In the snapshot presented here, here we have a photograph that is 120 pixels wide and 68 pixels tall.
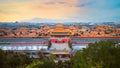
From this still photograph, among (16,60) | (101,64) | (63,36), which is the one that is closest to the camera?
(101,64)

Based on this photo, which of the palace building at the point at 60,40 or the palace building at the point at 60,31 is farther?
the palace building at the point at 60,31

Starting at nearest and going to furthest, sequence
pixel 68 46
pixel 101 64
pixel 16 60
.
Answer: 1. pixel 101 64
2. pixel 16 60
3. pixel 68 46

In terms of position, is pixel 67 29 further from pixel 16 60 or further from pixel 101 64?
pixel 101 64

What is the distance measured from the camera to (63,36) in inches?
760

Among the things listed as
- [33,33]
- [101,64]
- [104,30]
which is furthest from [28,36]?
[101,64]

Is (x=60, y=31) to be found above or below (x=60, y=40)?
above

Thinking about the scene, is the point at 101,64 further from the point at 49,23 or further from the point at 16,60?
the point at 49,23

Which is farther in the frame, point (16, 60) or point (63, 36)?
point (63, 36)

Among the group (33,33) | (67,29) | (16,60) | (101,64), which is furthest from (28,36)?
(101,64)

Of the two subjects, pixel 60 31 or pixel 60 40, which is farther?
pixel 60 31

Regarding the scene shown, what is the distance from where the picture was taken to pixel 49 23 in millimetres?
21609

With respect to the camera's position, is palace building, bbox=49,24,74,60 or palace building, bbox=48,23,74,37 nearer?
palace building, bbox=49,24,74,60

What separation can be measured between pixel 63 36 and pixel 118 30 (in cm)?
396

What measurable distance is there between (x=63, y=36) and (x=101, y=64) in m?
12.0
